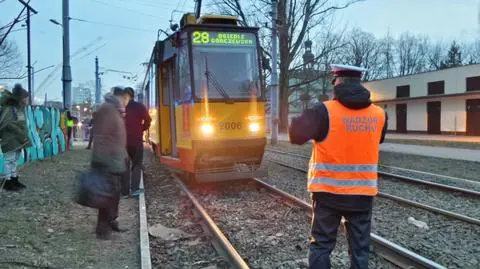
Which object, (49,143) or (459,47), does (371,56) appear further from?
(49,143)

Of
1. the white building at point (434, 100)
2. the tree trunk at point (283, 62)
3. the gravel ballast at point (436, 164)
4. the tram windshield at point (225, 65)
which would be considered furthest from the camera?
the white building at point (434, 100)

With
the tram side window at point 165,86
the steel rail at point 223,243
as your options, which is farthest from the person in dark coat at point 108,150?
the tram side window at point 165,86

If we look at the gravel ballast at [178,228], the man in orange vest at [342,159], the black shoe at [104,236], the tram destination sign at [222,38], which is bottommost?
the gravel ballast at [178,228]

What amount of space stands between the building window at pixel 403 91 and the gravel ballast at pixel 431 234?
36.2m

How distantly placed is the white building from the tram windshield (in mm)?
29891

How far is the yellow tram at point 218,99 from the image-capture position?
9.85 m

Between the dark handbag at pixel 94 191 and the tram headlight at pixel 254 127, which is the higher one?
the tram headlight at pixel 254 127

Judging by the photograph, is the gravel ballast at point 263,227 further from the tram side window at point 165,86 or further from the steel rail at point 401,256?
the tram side window at point 165,86

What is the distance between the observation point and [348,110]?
12.4 ft

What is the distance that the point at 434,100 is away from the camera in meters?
40.1

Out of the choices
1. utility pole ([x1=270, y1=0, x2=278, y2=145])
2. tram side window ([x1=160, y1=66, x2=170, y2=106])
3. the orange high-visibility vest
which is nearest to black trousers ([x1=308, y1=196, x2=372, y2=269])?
the orange high-visibility vest

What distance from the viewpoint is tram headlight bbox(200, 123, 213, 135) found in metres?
9.75

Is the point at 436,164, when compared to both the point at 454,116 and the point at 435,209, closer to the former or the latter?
the point at 435,209

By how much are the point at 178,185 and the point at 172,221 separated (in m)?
3.38
